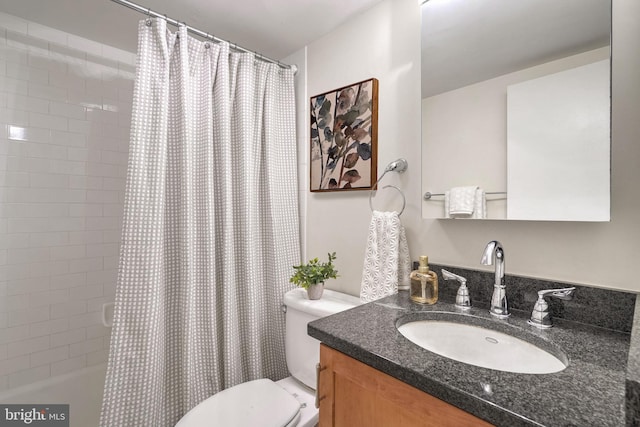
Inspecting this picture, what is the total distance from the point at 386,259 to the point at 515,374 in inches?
25.3

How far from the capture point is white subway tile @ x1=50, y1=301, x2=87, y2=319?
1.75 meters

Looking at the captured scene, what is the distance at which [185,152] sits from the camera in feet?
4.51

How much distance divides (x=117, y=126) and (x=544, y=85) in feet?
7.62

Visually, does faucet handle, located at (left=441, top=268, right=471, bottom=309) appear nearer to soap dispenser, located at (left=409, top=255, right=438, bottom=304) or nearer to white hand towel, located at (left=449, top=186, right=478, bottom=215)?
soap dispenser, located at (left=409, top=255, right=438, bottom=304)

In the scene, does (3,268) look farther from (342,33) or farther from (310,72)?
(342,33)

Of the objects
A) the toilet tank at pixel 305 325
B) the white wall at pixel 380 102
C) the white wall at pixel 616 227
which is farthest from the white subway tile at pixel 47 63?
the white wall at pixel 616 227

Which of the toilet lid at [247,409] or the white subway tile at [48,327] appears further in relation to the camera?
the white subway tile at [48,327]

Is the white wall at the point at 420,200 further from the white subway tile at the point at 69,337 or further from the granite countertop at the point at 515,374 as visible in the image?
the white subway tile at the point at 69,337

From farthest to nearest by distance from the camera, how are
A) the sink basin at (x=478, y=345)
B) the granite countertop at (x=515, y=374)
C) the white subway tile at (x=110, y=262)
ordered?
the white subway tile at (x=110, y=262), the sink basin at (x=478, y=345), the granite countertop at (x=515, y=374)

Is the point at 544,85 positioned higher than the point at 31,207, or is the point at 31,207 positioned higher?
the point at 544,85

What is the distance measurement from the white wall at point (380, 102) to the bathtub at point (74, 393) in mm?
1543

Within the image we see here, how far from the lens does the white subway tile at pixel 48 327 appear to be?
1.69 meters

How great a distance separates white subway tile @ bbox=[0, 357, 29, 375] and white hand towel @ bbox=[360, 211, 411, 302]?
76.7 inches

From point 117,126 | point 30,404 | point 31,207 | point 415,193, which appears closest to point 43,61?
point 117,126
